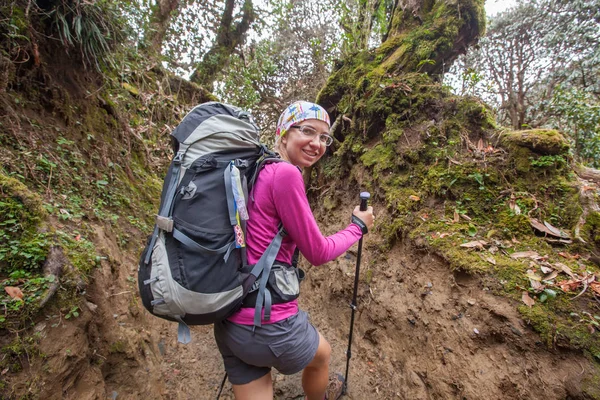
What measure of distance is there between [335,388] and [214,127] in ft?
9.84

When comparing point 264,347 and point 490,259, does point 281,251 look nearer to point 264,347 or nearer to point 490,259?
point 264,347

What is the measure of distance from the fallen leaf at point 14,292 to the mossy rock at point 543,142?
4.78m

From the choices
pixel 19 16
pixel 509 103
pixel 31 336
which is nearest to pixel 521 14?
pixel 509 103

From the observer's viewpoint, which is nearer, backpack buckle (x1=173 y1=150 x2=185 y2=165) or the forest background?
backpack buckle (x1=173 y1=150 x2=185 y2=165)

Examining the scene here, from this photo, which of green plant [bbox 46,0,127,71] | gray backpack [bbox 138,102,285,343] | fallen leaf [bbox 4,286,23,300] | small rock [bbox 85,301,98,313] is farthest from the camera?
green plant [bbox 46,0,127,71]

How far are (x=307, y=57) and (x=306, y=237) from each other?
11490mm

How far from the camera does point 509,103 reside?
1148 centimetres

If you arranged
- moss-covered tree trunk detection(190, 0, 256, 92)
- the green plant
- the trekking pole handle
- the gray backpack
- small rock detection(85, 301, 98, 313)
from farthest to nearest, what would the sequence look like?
moss-covered tree trunk detection(190, 0, 256, 92), the green plant, small rock detection(85, 301, 98, 313), the trekking pole handle, the gray backpack

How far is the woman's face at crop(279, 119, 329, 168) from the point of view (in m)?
2.01

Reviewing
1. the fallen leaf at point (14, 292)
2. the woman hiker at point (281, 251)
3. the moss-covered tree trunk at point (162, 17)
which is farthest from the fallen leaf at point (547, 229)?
the moss-covered tree trunk at point (162, 17)

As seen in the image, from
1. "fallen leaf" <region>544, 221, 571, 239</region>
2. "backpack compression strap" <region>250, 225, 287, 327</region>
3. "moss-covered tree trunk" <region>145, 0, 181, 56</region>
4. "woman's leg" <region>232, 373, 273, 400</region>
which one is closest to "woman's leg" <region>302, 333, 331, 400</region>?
"woman's leg" <region>232, 373, 273, 400</region>

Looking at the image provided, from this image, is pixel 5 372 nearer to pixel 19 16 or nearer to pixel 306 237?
pixel 306 237

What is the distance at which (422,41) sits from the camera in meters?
4.86

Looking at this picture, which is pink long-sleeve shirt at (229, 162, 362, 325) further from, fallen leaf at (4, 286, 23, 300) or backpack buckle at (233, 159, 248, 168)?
fallen leaf at (4, 286, 23, 300)
